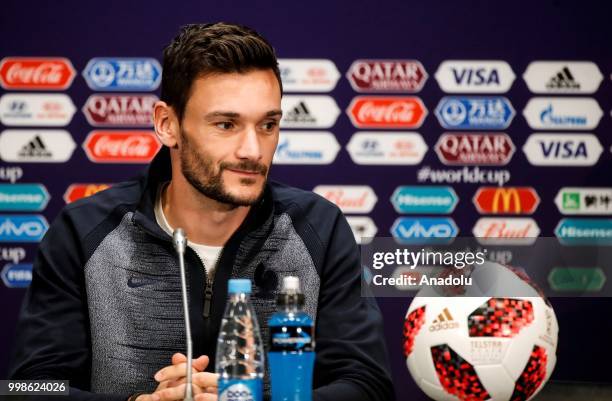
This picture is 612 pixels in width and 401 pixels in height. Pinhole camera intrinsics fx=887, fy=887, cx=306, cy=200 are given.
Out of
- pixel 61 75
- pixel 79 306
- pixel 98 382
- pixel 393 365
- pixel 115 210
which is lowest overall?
pixel 393 365

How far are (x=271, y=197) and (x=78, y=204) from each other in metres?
0.47

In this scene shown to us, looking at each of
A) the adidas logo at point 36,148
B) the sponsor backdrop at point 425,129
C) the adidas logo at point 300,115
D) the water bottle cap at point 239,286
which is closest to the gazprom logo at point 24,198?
the sponsor backdrop at point 425,129

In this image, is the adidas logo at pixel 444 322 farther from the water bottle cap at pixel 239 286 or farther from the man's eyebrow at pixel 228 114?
the water bottle cap at pixel 239 286

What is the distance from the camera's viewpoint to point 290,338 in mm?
1576

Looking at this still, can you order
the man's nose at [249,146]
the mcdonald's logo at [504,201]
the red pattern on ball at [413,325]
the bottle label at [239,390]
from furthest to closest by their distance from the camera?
the mcdonald's logo at [504,201]
the red pattern on ball at [413,325]
the man's nose at [249,146]
the bottle label at [239,390]

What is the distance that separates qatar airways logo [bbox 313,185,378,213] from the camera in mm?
4066

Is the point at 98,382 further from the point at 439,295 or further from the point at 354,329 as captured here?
the point at 439,295

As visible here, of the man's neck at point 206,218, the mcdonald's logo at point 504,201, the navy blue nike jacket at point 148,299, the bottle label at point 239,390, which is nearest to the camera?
the bottle label at point 239,390

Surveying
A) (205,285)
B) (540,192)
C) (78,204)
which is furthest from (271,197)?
(540,192)

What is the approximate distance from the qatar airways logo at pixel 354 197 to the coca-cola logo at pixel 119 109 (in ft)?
2.87

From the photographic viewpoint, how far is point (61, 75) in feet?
13.6

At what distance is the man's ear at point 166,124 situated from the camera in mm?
2121

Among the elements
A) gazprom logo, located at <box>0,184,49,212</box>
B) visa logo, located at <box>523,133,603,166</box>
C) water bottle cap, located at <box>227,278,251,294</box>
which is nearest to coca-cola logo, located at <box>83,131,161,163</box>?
gazprom logo, located at <box>0,184,49,212</box>

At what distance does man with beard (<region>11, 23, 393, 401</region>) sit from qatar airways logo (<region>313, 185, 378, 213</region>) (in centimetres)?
185
